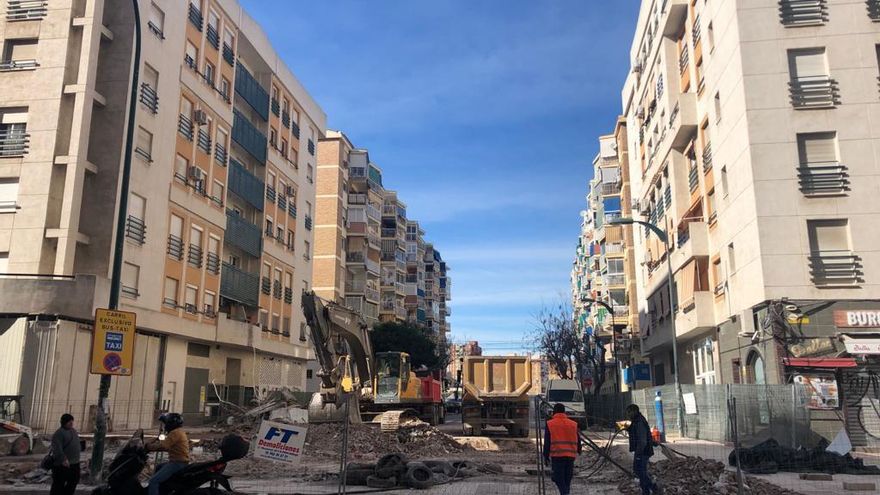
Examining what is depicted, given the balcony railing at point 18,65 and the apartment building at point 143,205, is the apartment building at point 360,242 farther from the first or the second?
the balcony railing at point 18,65

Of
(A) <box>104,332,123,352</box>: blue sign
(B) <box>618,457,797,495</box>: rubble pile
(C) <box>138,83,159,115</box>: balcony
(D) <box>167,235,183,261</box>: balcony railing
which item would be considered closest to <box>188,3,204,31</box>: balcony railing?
(C) <box>138,83,159,115</box>: balcony

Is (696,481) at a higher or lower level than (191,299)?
lower

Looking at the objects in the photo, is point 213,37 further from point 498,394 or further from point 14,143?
point 498,394

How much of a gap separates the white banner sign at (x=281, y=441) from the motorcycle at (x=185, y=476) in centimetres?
136

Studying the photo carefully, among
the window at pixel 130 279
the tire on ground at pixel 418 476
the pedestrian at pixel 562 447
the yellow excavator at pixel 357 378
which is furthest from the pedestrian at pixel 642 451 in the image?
the window at pixel 130 279

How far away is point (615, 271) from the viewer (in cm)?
6153

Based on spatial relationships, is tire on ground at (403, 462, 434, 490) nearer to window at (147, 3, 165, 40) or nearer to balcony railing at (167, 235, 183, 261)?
balcony railing at (167, 235, 183, 261)

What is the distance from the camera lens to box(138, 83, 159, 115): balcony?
3002cm

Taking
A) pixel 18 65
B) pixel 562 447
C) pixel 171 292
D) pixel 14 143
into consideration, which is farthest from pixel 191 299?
pixel 562 447

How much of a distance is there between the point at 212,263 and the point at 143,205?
668 cm

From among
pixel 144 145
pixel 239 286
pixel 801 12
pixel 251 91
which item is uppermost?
pixel 251 91

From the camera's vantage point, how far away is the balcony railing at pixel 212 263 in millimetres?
35700

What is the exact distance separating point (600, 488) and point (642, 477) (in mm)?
1835

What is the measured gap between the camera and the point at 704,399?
2392 centimetres
